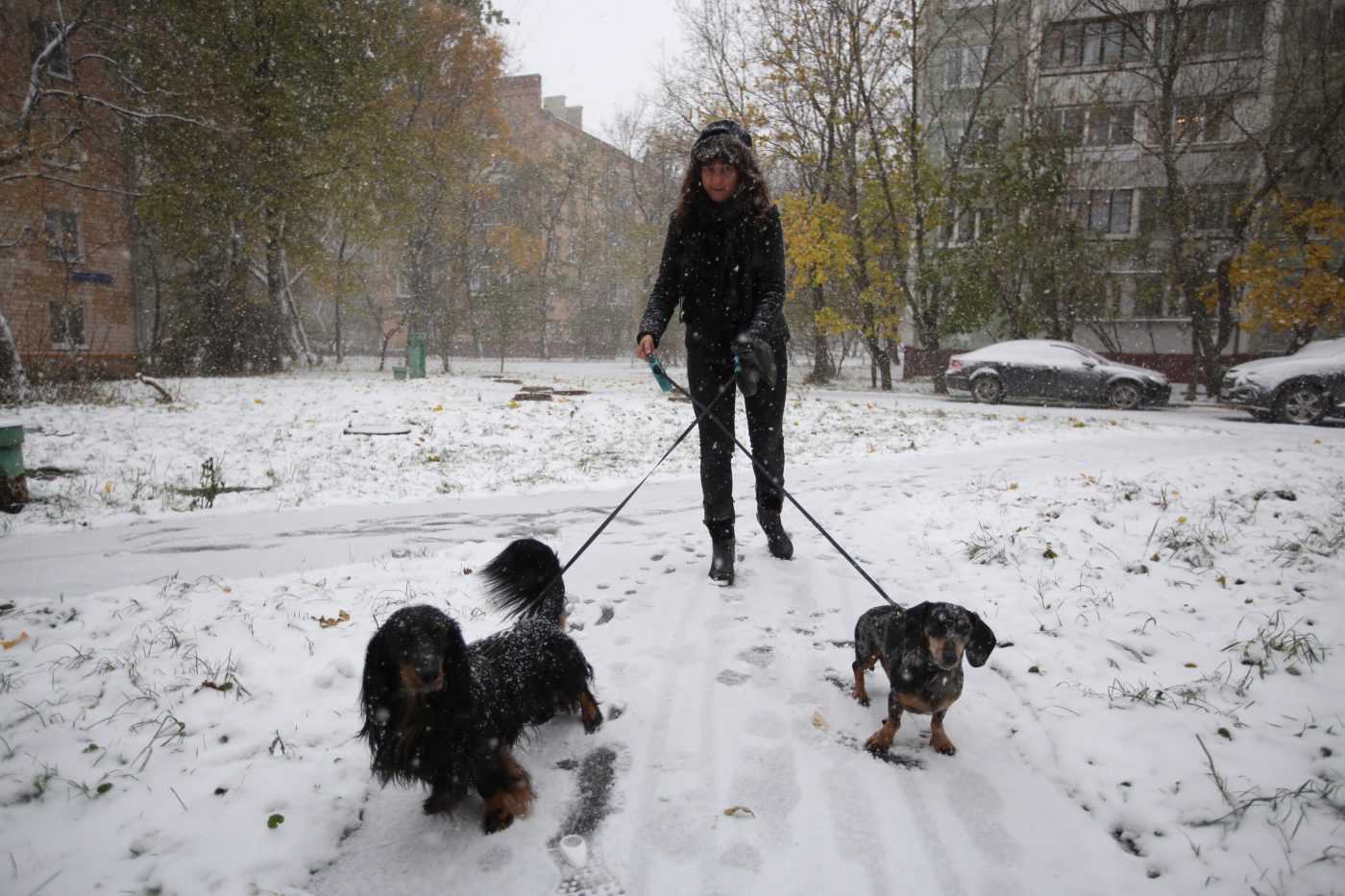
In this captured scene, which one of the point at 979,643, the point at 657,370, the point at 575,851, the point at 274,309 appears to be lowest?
the point at 575,851

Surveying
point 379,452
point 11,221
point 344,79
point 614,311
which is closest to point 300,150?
point 344,79

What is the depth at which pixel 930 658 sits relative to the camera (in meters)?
1.84

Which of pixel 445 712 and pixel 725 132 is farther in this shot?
pixel 725 132

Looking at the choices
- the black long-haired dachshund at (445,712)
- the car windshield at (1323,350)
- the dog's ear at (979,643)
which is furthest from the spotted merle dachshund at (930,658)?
the car windshield at (1323,350)

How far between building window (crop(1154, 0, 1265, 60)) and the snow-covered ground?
16242 mm

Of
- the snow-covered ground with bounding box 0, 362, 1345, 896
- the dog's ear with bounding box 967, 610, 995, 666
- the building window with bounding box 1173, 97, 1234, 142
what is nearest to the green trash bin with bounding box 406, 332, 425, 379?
the snow-covered ground with bounding box 0, 362, 1345, 896

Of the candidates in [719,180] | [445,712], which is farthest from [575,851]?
[719,180]

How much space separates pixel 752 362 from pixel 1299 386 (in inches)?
537

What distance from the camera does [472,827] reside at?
1691 mm

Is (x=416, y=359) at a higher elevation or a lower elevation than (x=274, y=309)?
lower

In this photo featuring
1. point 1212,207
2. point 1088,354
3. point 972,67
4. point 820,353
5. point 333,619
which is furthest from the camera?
point 820,353

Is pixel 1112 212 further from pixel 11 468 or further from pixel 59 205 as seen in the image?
pixel 59 205

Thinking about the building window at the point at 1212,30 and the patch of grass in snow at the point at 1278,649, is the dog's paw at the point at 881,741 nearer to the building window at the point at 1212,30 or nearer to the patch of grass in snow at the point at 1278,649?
the patch of grass in snow at the point at 1278,649

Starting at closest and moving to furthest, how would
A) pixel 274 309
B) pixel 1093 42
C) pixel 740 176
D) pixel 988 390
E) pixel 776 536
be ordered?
pixel 740 176, pixel 776 536, pixel 988 390, pixel 274 309, pixel 1093 42
